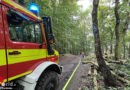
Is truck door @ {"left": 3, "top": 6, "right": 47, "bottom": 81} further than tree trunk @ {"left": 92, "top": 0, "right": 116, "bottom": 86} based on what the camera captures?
No

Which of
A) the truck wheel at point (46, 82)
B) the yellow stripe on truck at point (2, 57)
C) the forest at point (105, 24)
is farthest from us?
the forest at point (105, 24)

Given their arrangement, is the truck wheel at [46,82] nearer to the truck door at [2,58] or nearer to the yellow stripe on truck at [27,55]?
the yellow stripe on truck at [27,55]

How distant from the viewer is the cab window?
1.53m

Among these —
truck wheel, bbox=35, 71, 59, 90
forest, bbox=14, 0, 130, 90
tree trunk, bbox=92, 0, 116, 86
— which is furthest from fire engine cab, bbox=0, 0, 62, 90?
tree trunk, bbox=92, 0, 116, 86

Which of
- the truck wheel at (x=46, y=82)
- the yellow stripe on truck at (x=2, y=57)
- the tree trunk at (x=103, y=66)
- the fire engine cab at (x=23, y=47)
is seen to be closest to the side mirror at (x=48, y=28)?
the fire engine cab at (x=23, y=47)

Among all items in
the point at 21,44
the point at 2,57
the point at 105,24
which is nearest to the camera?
the point at 2,57

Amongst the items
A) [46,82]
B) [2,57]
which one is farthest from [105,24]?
[2,57]

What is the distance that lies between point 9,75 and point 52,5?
1049 cm

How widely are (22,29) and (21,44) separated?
1.67ft

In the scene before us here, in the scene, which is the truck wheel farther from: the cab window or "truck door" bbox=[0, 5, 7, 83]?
the cab window

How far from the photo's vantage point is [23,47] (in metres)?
1.60

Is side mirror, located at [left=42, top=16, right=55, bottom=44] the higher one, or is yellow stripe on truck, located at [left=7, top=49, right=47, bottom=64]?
side mirror, located at [left=42, top=16, right=55, bottom=44]

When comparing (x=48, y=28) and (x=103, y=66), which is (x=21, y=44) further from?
(x=103, y=66)

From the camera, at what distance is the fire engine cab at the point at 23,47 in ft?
4.31
